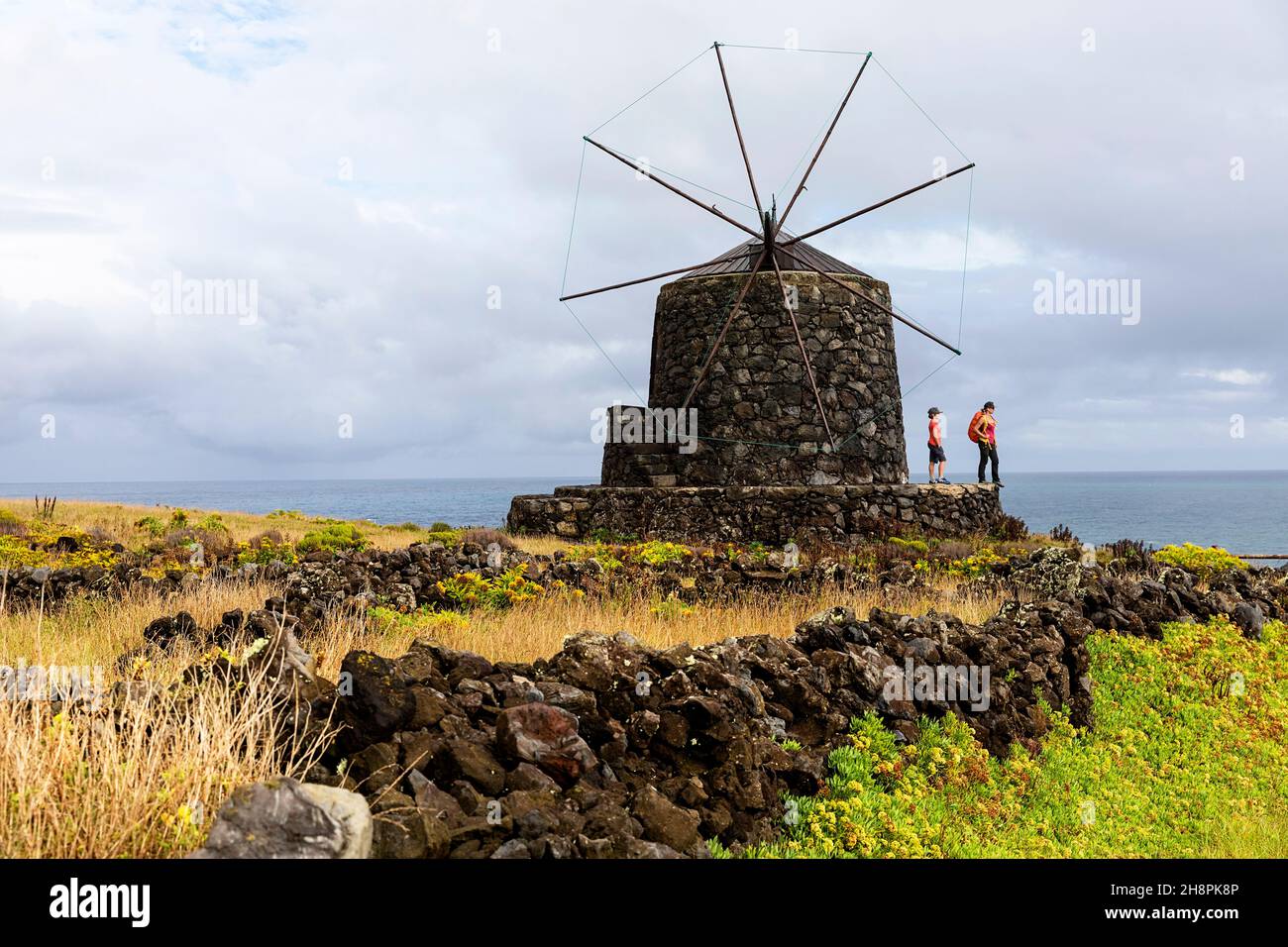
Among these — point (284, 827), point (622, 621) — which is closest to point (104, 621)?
point (622, 621)

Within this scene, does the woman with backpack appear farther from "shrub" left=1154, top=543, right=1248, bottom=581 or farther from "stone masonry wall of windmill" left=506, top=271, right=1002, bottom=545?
"shrub" left=1154, top=543, right=1248, bottom=581

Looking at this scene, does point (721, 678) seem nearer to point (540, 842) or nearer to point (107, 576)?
point (540, 842)

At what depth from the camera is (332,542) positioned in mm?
16547

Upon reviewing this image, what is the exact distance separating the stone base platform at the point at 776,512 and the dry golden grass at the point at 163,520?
13.1 feet

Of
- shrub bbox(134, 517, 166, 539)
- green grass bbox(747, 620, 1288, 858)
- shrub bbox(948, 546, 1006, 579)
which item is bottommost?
green grass bbox(747, 620, 1288, 858)

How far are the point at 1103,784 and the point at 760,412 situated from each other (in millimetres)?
15222

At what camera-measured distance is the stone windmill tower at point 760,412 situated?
20.6m

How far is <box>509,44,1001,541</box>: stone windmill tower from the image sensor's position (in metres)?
20.6

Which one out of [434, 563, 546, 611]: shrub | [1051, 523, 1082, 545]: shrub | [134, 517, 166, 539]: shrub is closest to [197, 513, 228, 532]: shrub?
[134, 517, 166, 539]: shrub

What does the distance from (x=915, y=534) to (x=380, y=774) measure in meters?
16.7

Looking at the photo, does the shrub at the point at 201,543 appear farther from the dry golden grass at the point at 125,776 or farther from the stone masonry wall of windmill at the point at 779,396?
the dry golden grass at the point at 125,776

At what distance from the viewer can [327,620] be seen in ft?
27.3

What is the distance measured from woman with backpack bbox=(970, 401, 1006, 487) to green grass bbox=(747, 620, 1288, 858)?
1277cm
